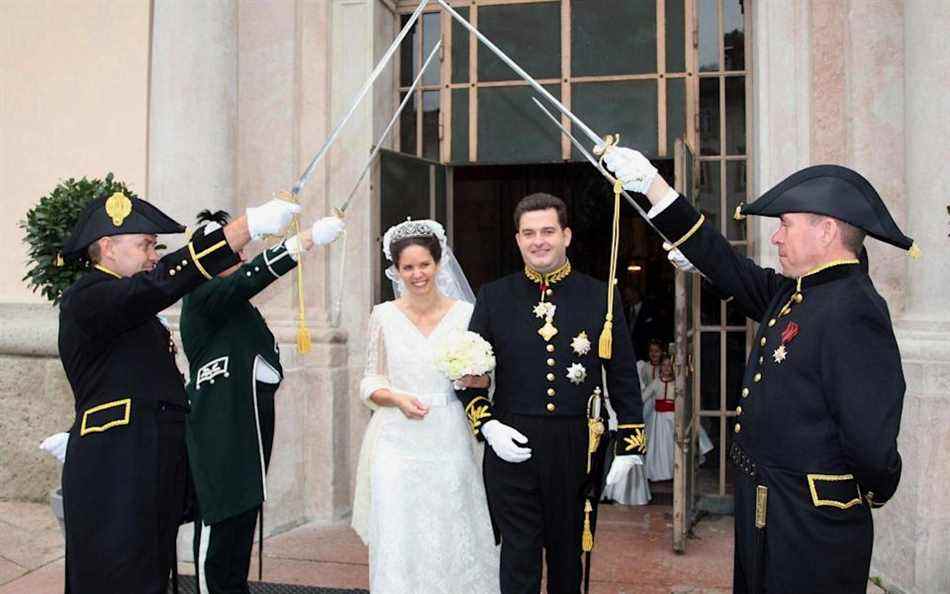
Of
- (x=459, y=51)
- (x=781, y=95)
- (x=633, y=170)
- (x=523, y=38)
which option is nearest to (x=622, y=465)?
(x=633, y=170)

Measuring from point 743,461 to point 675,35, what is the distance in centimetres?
423

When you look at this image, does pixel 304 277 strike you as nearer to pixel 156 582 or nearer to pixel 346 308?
pixel 346 308

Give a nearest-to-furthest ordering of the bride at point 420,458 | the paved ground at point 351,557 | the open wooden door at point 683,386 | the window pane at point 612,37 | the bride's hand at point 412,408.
A: the bride's hand at point 412,408, the bride at point 420,458, the paved ground at point 351,557, the open wooden door at point 683,386, the window pane at point 612,37

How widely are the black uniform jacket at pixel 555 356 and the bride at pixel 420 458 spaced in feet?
0.86

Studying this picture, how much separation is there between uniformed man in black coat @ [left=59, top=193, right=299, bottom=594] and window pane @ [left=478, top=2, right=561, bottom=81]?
360cm

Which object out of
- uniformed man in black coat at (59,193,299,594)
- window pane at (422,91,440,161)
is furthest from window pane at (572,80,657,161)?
uniformed man in black coat at (59,193,299,594)

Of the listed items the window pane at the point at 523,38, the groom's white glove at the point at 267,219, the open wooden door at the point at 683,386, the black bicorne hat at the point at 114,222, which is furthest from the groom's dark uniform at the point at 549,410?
the window pane at the point at 523,38

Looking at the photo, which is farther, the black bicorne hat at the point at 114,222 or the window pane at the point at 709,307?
the window pane at the point at 709,307

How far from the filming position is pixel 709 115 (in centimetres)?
627

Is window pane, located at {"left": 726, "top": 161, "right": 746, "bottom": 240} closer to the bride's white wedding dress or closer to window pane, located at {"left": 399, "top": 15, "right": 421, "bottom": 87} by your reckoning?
window pane, located at {"left": 399, "top": 15, "right": 421, "bottom": 87}

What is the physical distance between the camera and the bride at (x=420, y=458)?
396 cm

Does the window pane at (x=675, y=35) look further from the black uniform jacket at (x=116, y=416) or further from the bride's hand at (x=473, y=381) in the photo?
the black uniform jacket at (x=116, y=416)

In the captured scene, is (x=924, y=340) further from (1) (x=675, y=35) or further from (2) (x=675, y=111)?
(1) (x=675, y=35)

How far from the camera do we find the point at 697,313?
5.93 m
